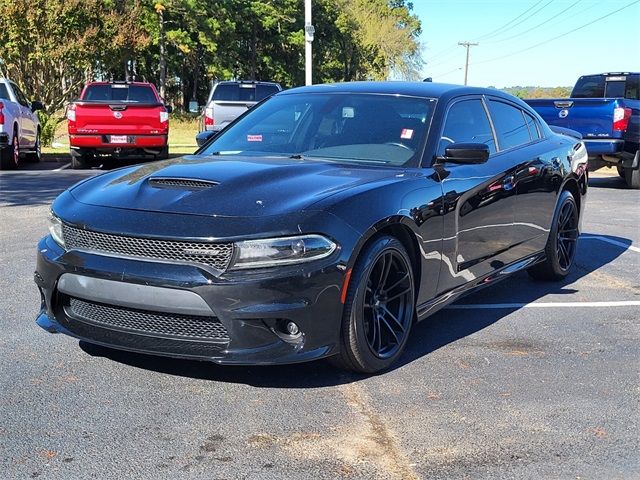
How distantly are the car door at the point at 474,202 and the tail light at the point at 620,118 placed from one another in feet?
27.8

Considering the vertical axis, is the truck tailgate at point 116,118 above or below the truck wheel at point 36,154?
above

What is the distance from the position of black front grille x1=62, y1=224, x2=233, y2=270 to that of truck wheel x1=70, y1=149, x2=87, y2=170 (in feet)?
39.5

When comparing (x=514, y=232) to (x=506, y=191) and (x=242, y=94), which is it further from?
(x=242, y=94)

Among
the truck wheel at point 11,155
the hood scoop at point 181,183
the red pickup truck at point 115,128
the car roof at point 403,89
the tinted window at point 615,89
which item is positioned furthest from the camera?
the tinted window at point 615,89

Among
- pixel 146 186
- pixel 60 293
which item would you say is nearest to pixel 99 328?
pixel 60 293

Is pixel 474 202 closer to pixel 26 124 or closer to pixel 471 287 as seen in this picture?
pixel 471 287

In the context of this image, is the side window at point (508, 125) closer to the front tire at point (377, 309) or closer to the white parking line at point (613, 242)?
the front tire at point (377, 309)

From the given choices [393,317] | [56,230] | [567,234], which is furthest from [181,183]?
[567,234]

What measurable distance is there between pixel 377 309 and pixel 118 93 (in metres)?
13.4

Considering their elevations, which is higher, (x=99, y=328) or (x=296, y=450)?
(x=99, y=328)

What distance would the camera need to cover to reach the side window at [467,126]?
195 inches

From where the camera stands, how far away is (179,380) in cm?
396

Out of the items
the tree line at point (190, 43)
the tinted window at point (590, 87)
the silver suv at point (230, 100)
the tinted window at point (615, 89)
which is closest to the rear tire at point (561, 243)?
the silver suv at point (230, 100)

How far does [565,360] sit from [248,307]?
82.2 inches
